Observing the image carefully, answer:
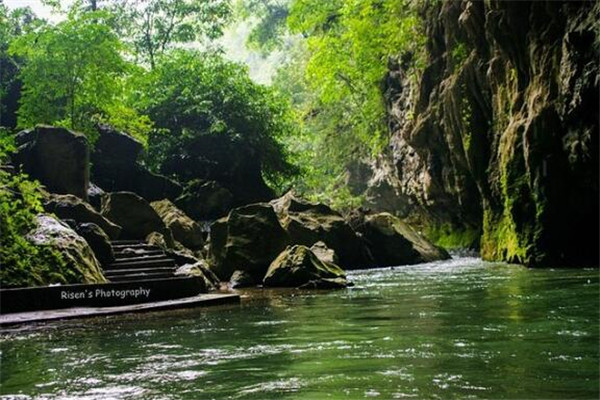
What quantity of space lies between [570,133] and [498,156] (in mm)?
4452

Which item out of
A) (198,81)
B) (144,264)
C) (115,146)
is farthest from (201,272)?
(198,81)

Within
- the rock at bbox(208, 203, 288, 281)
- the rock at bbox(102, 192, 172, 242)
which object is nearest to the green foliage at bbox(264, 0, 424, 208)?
the rock at bbox(208, 203, 288, 281)

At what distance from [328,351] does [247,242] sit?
1030cm

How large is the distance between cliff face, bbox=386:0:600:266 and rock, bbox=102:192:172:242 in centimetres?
962

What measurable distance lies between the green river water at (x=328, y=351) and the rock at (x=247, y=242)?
4.96 metres

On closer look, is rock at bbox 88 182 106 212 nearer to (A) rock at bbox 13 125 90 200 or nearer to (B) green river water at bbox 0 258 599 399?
(A) rock at bbox 13 125 90 200

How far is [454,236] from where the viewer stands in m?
29.1

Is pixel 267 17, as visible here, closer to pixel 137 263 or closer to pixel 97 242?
pixel 137 263

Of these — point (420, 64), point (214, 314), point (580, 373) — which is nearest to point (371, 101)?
point (420, 64)

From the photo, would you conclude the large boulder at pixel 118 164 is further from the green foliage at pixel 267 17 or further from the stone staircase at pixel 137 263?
the green foliage at pixel 267 17

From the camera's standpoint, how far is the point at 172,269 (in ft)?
48.6

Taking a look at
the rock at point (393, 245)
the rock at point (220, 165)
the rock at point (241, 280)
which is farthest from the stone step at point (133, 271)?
the rock at point (220, 165)

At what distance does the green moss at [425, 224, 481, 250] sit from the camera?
27.4 meters

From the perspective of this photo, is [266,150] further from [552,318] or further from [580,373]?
[580,373]
